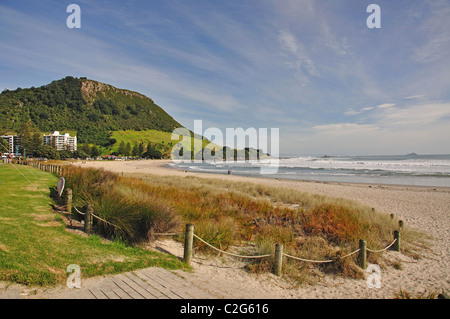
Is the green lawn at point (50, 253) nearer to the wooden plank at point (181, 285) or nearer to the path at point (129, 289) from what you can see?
the path at point (129, 289)

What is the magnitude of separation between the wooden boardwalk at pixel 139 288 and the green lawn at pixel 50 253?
34 cm

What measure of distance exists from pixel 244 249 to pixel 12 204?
7989 millimetres

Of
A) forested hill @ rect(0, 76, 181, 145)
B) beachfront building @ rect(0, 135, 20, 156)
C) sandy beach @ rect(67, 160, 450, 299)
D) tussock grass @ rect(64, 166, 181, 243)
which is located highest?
forested hill @ rect(0, 76, 181, 145)

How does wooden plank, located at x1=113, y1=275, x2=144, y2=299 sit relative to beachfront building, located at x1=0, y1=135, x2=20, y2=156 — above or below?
below

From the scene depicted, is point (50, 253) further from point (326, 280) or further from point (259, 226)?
point (259, 226)

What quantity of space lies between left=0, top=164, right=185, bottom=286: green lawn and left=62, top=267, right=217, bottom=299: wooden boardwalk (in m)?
0.34

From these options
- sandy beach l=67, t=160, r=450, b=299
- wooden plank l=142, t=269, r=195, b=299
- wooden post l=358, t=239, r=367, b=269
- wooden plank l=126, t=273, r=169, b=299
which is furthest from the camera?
wooden post l=358, t=239, r=367, b=269

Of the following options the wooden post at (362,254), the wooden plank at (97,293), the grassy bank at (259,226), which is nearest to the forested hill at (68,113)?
the grassy bank at (259,226)

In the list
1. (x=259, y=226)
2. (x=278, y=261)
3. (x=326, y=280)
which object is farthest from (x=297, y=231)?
(x=278, y=261)

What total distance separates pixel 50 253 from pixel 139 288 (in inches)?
93.2

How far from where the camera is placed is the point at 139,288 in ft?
13.7

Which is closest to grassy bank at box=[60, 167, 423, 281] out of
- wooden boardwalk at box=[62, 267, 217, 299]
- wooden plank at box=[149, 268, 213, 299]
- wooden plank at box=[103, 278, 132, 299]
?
wooden plank at box=[149, 268, 213, 299]

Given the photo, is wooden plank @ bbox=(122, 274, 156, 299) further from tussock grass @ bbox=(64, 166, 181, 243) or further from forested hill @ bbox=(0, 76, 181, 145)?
forested hill @ bbox=(0, 76, 181, 145)

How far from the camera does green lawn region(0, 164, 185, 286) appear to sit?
422 cm
